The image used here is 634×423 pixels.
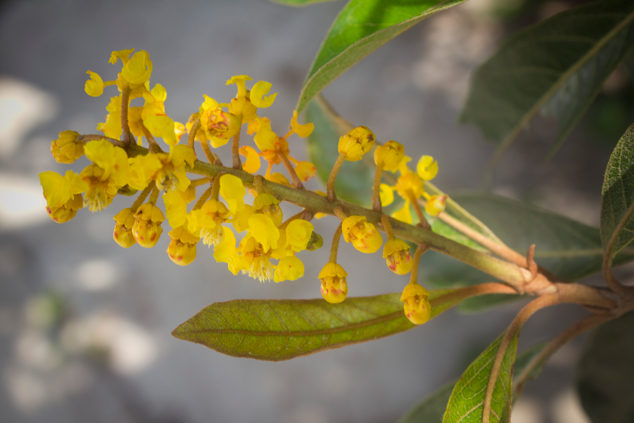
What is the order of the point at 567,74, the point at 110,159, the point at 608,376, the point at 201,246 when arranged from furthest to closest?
1. the point at 201,246
2. the point at 608,376
3. the point at 567,74
4. the point at 110,159

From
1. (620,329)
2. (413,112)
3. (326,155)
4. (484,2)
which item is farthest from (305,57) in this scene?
(620,329)

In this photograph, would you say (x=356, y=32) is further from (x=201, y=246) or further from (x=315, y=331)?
(x=201, y=246)

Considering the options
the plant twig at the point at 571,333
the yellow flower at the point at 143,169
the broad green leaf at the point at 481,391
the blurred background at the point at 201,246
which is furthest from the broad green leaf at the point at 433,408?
the blurred background at the point at 201,246

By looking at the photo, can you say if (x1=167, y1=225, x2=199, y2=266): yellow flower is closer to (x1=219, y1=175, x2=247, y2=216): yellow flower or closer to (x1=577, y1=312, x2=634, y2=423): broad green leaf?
(x1=219, y1=175, x2=247, y2=216): yellow flower

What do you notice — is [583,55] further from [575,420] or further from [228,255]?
[575,420]

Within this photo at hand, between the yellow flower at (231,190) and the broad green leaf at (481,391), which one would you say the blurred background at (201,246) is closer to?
the broad green leaf at (481,391)

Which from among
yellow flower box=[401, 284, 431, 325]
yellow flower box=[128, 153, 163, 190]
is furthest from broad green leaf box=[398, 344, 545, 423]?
yellow flower box=[128, 153, 163, 190]

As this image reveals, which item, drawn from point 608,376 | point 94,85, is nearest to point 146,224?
point 94,85
